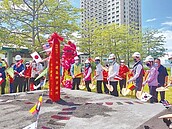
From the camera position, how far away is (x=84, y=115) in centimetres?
409

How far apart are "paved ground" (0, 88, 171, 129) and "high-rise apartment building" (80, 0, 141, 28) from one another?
64540 mm

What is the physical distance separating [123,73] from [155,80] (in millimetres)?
3630

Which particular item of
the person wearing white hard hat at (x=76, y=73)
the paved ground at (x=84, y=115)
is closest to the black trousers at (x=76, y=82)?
the person wearing white hard hat at (x=76, y=73)

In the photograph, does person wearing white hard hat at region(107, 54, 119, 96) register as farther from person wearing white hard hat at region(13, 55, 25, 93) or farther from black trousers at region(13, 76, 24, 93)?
black trousers at region(13, 76, 24, 93)

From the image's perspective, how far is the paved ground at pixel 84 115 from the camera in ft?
11.8

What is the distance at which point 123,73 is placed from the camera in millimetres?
9695

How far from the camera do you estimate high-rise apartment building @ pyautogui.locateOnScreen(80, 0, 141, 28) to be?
235ft

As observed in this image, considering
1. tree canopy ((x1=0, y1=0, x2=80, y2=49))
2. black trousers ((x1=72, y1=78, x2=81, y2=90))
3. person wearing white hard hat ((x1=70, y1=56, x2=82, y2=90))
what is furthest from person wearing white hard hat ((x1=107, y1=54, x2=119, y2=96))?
tree canopy ((x1=0, y1=0, x2=80, y2=49))

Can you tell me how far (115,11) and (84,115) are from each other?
7207 cm

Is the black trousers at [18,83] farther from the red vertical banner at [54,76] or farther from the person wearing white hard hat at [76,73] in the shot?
the red vertical banner at [54,76]

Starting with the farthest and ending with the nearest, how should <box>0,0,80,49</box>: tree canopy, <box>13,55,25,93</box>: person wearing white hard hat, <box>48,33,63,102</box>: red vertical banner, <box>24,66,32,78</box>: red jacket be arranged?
<box>0,0,80,49</box>: tree canopy
<box>24,66,32,78</box>: red jacket
<box>13,55,25,93</box>: person wearing white hard hat
<box>48,33,63,102</box>: red vertical banner

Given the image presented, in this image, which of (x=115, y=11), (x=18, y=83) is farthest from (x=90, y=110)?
(x=115, y=11)

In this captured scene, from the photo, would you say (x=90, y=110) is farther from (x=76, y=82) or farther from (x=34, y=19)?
(x=34, y=19)

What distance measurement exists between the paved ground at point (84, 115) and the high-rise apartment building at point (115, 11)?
6454 cm
